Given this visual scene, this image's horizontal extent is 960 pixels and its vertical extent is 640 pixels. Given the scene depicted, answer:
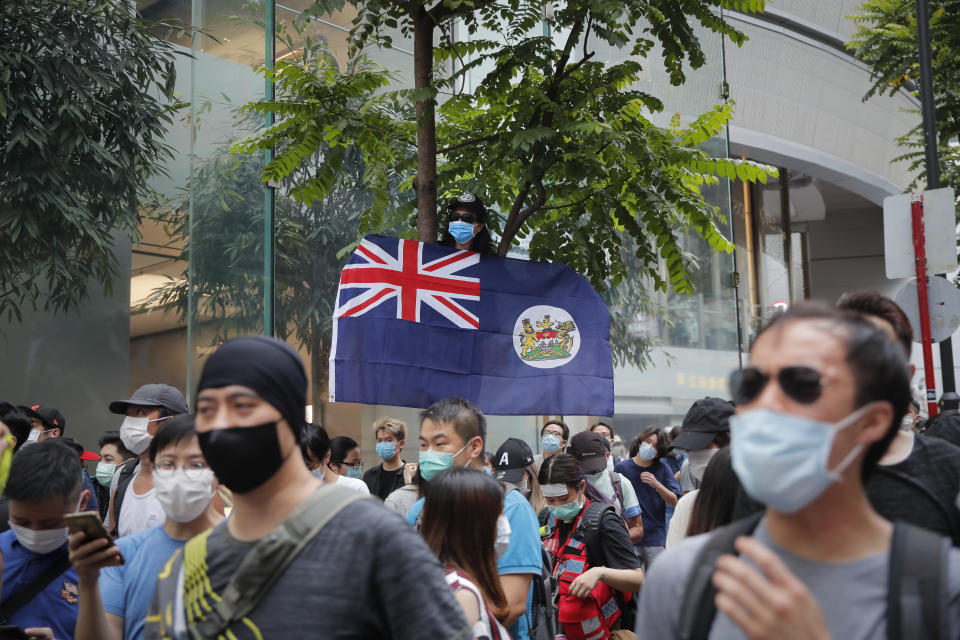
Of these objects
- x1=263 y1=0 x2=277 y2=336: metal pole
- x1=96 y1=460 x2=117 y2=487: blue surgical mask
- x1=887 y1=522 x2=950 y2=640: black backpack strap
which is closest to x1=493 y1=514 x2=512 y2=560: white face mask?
x1=887 y1=522 x2=950 y2=640: black backpack strap

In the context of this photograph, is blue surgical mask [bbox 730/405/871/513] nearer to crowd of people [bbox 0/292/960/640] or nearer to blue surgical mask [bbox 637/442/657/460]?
crowd of people [bbox 0/292/960/640]

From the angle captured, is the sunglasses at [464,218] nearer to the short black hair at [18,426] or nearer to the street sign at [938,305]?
the short black hair at [18,426]

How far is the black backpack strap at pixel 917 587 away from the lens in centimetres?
172

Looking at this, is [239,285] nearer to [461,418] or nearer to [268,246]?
[268,246]

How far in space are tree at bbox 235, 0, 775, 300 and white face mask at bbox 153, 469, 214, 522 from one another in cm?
334

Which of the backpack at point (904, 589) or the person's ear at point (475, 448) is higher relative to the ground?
the person's ear at point (475, 448)

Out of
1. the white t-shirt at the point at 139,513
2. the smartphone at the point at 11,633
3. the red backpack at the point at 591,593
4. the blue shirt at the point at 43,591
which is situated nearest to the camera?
the smartphone at the point at 11,633

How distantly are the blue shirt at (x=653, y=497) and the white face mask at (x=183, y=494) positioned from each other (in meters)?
5.31

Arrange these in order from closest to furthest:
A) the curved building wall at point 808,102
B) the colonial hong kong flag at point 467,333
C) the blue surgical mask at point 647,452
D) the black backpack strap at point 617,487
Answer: the colonial hong kong flag at point 467,333, the black backpack strap at point 617,487, the blue surgical mask at point 647,452, the curved building wall at point 808,102

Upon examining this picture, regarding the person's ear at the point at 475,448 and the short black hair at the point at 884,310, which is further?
the person's ear at the point at 475,448

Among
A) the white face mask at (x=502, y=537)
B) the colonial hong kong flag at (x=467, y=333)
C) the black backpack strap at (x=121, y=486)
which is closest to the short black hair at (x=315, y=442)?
the colonial hong kong flag at (x=467, y=333)

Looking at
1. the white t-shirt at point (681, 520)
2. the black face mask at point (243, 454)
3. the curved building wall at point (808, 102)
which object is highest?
the curved building wall at point (808, 102)

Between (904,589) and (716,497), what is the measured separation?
176 centimetres

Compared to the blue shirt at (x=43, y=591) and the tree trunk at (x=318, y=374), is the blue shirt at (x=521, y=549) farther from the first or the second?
the tree trunk at (x=318, y=374)
